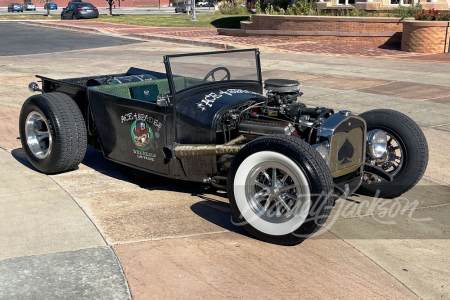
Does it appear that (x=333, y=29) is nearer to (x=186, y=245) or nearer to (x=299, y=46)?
(x=299, y=46)

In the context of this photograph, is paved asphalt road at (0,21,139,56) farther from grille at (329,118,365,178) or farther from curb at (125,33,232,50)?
grille at (329,118,365,178)

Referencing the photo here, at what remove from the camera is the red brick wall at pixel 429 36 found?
1670 cm

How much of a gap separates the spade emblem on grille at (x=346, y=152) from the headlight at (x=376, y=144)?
40 cm

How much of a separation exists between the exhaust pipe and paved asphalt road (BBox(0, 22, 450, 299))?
0.52m

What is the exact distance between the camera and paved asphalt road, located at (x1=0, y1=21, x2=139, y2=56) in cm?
1919

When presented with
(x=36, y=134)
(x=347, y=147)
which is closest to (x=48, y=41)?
(x=36, y=134)

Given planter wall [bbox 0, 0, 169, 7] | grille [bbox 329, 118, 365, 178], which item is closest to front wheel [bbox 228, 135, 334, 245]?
grille [bbox 329, 118, 365, 178]

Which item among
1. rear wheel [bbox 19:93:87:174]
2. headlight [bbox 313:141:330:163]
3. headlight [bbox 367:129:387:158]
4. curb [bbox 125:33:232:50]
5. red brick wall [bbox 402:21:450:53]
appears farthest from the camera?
curb [bbox 125:33:232:50]

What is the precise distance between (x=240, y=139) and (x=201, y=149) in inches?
14.0

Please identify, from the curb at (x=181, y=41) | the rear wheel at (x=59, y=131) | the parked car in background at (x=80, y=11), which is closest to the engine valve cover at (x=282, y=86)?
the rear wheel at (x=59, y=131)

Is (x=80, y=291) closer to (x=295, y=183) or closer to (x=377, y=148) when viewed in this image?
(x=295, y=183)

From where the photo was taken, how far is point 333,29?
65.0 ft

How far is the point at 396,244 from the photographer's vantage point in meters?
4.05

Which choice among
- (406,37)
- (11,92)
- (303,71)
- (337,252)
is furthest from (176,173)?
(406,37)
